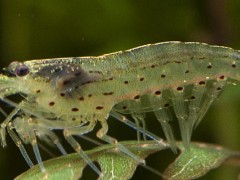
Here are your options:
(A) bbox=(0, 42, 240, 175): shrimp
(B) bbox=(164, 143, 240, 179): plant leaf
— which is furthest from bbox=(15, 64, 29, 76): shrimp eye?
(B) bbox=(164, 143, 240, 179): plant leaf

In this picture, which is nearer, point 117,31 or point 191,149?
point 191,149

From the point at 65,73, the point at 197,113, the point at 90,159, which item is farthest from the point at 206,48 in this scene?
the point at 90,159

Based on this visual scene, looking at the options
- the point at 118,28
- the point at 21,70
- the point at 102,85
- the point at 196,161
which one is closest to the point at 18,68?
the point at 21,70

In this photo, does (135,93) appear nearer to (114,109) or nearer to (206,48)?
(114,109)

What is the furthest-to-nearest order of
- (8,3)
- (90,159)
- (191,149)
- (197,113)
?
(8,3) < (197,113) < (191,149) < (90,159)

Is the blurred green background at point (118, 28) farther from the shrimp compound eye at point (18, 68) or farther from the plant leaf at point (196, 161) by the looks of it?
the plant leaf at point (196, 161)

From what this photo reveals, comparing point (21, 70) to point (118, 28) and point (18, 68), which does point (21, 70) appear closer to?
point (18, 68)
